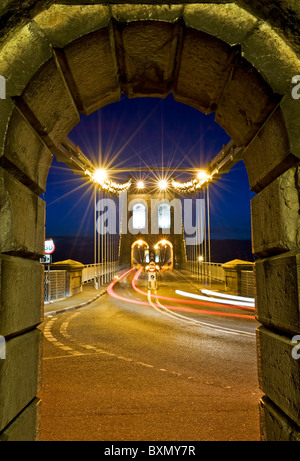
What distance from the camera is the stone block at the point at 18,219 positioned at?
6.18 ft

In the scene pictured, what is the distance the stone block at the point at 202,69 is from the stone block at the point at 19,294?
2.11 meters

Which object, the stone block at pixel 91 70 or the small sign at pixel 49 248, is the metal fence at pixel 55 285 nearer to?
the small sign at pixel 49 248

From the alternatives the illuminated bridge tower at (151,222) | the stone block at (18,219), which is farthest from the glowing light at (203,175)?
the illuminated bridge tower at (151,222)

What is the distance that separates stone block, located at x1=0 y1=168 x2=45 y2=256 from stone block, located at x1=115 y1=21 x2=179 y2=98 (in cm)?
138

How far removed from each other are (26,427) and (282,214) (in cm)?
245

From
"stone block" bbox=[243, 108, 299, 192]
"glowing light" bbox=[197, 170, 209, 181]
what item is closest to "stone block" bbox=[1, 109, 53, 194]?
"stone block" bbox=[243, 108, 299, 192]

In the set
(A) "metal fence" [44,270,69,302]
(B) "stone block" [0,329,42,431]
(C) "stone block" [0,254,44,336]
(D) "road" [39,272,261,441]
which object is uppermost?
(C) "stone block" [0,254,44,336]

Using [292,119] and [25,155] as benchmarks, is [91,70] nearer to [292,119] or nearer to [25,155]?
[25,155]

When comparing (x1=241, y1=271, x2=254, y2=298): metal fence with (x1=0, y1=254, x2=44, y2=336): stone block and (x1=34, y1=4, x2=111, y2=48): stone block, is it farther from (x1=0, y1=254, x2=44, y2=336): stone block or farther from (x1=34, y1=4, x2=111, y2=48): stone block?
(x1=34, y1=4, x2=111, y2=48): stone block

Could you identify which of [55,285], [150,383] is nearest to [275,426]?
[150,383]

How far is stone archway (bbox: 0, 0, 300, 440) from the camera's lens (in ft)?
6.22
